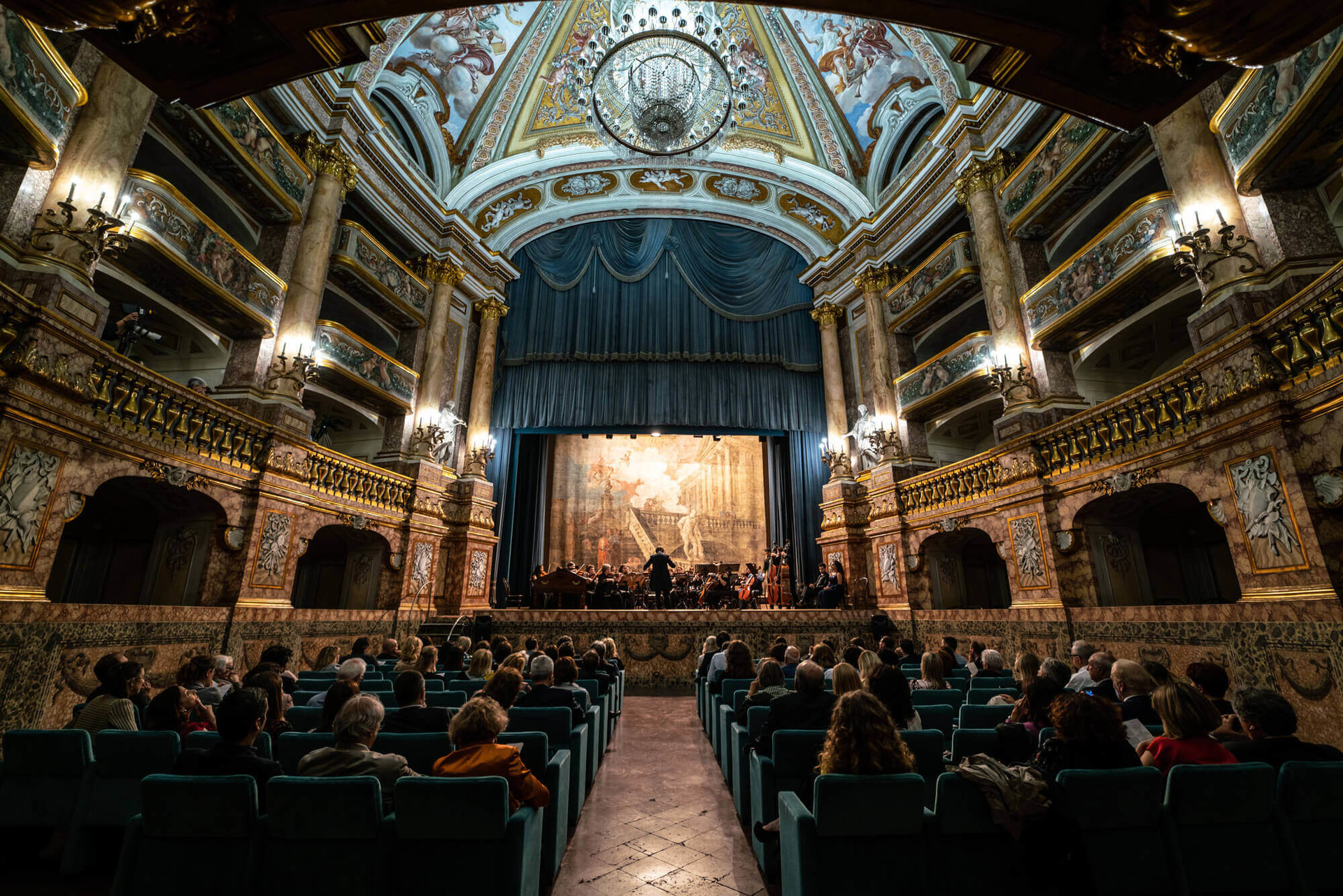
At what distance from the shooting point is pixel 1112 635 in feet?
24.4

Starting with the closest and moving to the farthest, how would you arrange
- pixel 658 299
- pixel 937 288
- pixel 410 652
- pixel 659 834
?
1. pixel 659 834
2. pixel 410 652
3. pixel 937 288
4. pixel 658 299

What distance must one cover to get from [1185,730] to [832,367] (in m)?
13.6

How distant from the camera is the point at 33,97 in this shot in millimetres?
5848

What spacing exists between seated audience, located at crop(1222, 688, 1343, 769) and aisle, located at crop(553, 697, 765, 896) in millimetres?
2142

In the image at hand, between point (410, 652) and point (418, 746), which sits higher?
point (410, 652)

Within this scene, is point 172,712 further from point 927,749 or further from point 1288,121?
point 1288,121

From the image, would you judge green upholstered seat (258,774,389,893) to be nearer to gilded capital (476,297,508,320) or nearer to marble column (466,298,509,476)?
marble column (466,298,509,476)

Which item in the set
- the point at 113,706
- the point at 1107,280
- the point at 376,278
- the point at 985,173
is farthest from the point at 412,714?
the point at 985,173

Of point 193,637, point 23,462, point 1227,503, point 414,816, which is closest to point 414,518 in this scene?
point 193,637

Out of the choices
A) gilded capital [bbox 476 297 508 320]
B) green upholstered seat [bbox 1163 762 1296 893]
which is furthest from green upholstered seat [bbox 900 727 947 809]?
gilded capital [bbox 476 297 508 320]

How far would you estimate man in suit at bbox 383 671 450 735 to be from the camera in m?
3.18

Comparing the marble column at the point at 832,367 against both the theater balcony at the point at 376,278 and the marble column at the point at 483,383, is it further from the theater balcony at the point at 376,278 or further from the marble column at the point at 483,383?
the theater balcony at the point at 376,278

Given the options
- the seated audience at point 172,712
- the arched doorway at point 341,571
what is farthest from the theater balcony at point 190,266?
the seated audience at point 172,712

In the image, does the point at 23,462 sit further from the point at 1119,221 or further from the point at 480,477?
the point at 1119,221
